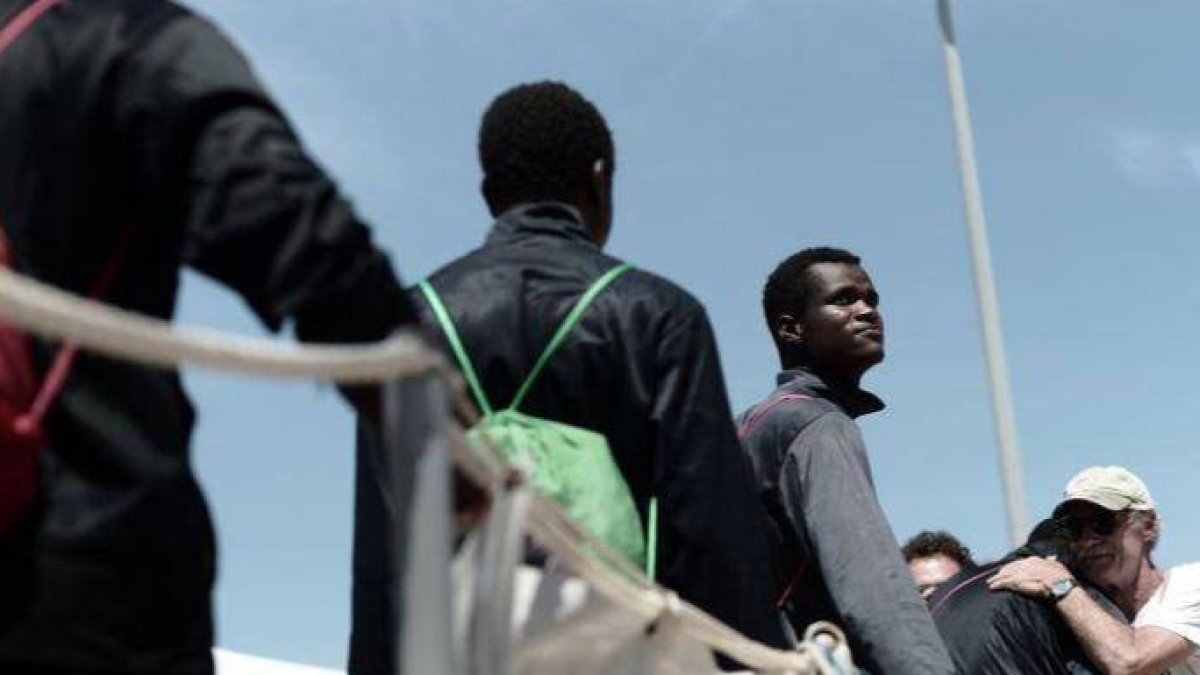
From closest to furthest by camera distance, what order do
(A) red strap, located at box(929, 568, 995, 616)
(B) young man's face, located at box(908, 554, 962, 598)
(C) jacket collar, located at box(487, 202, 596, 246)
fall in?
(C) jacket collar, located at box(487, 202, 596, 246) → (A) red strap, located at box(929, 568, 995, 616) → (B) young man's face, located at box(908, 554, 962, 598)

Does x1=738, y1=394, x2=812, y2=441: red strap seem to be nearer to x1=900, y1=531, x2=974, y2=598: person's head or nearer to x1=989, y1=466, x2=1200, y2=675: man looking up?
x1=989, y1=466, x2=1200, y2=675: man looking up

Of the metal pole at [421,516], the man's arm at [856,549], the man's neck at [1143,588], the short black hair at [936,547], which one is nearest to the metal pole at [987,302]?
the short black hair at [936,547]

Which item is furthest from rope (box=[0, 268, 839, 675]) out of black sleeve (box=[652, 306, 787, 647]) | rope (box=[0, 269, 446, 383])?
black sleeve (box=[652, 306, 787, 647])

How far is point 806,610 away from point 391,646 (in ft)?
3.77

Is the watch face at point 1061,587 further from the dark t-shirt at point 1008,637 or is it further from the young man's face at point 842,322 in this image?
the young man's face at point 842,322

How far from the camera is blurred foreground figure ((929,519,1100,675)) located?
15.7 feet

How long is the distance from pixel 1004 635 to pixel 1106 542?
619 millimetres

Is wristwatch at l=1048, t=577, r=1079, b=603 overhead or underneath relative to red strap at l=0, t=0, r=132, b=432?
underneath

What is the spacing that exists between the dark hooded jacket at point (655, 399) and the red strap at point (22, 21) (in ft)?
3.27

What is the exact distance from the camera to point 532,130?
3.18m

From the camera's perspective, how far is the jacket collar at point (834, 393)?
13.9 feet

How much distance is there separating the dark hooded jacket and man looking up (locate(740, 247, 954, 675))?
0.61 m

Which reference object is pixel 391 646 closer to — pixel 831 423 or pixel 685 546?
pixel 685 546

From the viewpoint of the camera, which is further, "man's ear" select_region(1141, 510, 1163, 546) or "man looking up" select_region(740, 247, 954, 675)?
"man's ear" select_region(1141, 510, 1163, 546)
